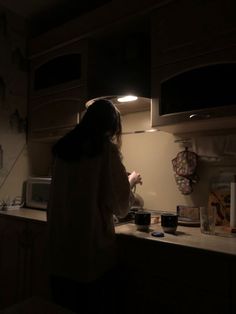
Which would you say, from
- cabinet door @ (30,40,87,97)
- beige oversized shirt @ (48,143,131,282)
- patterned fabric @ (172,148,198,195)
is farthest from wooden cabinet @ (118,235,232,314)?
cabinet door @ (30,40,87,97)

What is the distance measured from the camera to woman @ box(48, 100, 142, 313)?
4.10 ft

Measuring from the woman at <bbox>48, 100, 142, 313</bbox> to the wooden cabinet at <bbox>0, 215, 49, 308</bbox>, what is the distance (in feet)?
1.33

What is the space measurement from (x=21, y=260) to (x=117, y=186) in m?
1.00

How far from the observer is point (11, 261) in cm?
194

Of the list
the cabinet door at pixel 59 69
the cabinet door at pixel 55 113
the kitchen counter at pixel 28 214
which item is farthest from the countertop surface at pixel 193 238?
the cabinet door at pixel 59 69

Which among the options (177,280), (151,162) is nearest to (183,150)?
(151,162)

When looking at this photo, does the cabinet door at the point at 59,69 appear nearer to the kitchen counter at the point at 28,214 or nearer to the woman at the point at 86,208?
the woman at the point at 86,208

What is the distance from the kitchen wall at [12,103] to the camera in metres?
2.17

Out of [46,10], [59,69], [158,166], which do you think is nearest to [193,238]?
[158,166]

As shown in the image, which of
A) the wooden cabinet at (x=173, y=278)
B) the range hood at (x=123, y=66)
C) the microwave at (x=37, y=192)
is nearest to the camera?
the wooden cabinet at (x=173, y=278)

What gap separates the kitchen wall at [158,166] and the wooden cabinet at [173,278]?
0.61 metres

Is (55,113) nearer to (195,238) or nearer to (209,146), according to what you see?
(209,146)

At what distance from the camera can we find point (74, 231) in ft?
4.19

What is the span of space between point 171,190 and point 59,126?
0.91 m
